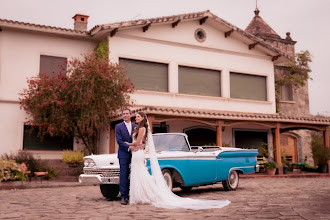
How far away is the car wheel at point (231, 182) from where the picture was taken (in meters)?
10.2

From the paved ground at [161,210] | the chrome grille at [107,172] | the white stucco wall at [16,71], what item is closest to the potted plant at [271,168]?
the white stucco wall at [16,71]

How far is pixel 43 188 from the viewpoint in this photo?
39.3 feet

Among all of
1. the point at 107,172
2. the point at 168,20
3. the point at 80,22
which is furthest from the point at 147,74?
the point at 107,172

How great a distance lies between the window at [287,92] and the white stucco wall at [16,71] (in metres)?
13.3

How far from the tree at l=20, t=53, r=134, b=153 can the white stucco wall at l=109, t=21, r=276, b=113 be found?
179 centimetres

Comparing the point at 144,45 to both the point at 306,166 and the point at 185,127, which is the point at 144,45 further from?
the point at 306,166

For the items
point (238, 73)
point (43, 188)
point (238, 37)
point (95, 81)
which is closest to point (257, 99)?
point (238, 73)

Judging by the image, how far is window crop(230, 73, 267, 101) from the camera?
19922 millimetres

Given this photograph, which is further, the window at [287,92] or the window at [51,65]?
the window at [287,92]

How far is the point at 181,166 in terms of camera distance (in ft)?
28.9

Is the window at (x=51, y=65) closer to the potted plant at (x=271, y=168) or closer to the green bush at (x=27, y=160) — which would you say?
the green bush at (x=27, y=160)

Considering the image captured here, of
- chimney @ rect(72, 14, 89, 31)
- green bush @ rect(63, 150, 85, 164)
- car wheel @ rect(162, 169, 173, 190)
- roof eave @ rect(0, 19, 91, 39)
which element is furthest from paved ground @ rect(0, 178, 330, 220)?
chimney @ rect(72, 14, 89, 31)

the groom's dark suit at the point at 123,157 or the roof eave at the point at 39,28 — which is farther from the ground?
the roof eave at the point at 39,28

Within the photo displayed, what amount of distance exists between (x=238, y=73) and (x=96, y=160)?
13.5 m
